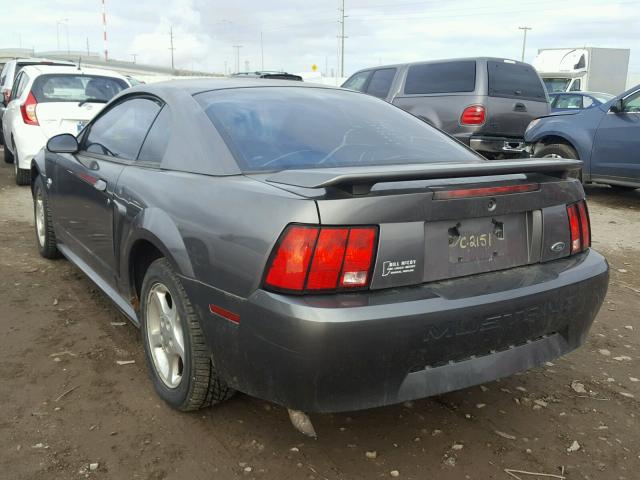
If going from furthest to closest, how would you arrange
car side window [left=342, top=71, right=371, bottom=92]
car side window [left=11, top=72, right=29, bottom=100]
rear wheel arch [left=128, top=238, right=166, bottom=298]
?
car side window [left=342, top=71, right=371, bottom=92] < car side window [left=11, top=72, right=29, bottom=100] < rear wheel arch [left=128, top=238, right=166, bottom=298]

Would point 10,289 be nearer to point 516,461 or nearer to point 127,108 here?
point 127,108

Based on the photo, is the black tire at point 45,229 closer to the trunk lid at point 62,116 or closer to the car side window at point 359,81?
the trunk lid at point 62,116

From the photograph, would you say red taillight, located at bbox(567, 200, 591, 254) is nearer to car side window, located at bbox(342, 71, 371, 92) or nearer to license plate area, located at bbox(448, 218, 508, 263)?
license plate area, located at bbox(448, 218, 508, 263)

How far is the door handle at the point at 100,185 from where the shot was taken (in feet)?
10.7

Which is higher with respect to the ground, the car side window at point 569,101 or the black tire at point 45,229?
the car side window at point 569,101

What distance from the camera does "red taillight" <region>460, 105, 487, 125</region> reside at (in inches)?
343

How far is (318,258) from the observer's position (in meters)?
2.03

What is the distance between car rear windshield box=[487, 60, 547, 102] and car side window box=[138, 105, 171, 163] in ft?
22.3

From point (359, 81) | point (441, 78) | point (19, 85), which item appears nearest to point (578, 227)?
point (441, 78)

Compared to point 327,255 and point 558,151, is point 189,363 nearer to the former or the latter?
point 327,255

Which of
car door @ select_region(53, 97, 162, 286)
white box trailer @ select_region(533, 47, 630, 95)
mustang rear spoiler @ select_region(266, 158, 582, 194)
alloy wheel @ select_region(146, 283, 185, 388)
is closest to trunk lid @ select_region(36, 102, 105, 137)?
car door @ select_region(53, 97, 162, 286)

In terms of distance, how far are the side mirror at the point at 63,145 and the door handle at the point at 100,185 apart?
57 cm

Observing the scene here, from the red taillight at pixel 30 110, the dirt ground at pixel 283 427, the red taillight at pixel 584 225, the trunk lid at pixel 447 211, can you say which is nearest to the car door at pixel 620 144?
the dirt ground at pixel 283 427

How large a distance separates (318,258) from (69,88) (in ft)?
24.1
